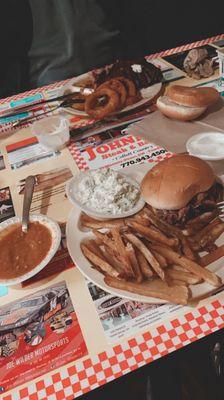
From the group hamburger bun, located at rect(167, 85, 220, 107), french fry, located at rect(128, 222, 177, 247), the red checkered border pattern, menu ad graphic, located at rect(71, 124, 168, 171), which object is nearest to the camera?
the red checkered border pattern

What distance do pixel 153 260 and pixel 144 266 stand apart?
0.05 metres

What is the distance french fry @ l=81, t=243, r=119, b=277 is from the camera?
1366 millimetres

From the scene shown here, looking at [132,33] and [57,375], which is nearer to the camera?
[57,375]

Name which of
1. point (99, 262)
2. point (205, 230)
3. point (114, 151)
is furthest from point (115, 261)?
point (114, 151)

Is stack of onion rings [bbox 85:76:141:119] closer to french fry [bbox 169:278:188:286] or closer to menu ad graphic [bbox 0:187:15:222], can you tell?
menu ad graphic [bbox 0:187:15:222]

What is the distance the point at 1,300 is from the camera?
1499mm

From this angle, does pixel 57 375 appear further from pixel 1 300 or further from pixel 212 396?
pixel 212 396

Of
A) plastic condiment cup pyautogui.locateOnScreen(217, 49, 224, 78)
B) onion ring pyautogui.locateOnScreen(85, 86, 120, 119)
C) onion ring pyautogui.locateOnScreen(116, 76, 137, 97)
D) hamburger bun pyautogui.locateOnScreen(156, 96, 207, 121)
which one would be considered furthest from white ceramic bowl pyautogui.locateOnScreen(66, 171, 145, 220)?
plastic condiment cup pyautogui.locateOnScreen(217, 49, 224, 78)

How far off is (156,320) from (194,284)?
190 mm

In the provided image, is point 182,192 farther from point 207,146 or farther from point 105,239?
point 207,146

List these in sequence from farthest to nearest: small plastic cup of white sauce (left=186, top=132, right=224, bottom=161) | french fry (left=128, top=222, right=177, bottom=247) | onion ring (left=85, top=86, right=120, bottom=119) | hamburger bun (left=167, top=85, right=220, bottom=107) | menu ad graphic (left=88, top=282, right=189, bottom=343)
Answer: onion ring (left=85, top=86, right=120, bottom=119) < hamburger bun (left=167, top=85, right=220, bottom=107) < small plastic cup of white sauce (left=186, top=132, right=224, bottom=161) < french fry (left=128, top=222, right=177, bottom=247) < menu ad graphic (left=88, top=282, right=189, bottom=343)

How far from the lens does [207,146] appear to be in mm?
1965

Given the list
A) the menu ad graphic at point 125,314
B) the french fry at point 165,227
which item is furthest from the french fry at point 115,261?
the french fry at point 165,227

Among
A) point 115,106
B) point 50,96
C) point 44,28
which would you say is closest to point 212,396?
point 115,106
